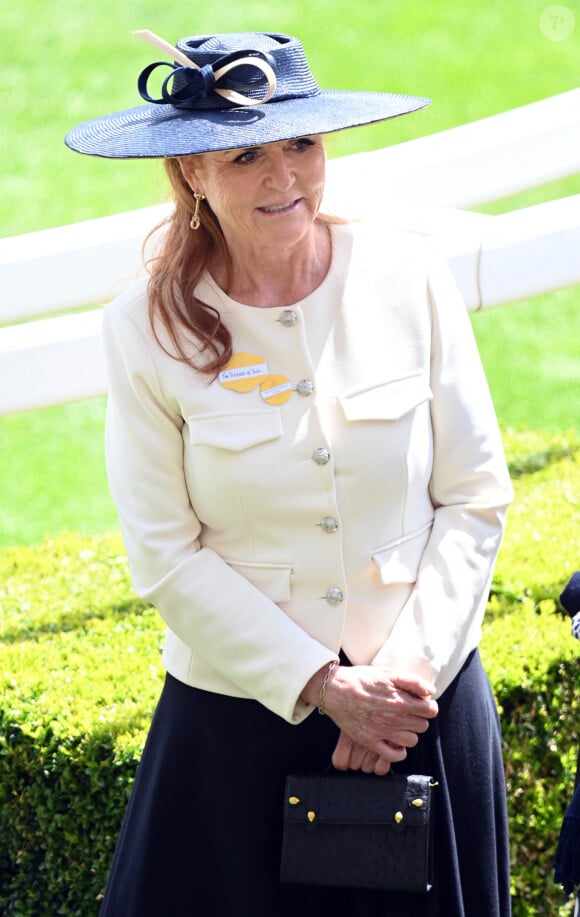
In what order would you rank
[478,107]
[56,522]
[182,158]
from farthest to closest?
[478,107], [56,522], [182,158]

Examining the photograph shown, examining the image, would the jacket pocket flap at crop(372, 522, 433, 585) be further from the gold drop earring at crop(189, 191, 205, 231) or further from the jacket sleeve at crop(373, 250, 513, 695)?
the gold drop earring at crop(189, 191, 205, 231)

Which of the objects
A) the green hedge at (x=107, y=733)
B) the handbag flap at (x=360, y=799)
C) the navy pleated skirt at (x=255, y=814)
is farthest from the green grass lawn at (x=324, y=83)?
the handbag flap at (x=360, y=799)

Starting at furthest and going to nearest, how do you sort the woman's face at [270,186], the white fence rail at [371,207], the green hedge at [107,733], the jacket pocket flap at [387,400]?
the white fence rail at [371,207]
the green hedge at [107,733]
the jacket pocket flap at [387,400]
the woman's face at [270,186]

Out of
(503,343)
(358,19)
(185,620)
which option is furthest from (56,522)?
(358,19)

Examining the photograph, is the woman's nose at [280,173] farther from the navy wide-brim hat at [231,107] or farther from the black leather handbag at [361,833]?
the black leather handbag at [361,833]

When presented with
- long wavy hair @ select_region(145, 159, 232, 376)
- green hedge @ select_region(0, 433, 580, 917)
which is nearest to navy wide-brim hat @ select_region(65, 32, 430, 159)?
long wavy hair @ select_region(145, 159, 232, 376)

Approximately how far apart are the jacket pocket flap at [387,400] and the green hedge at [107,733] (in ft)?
3.88

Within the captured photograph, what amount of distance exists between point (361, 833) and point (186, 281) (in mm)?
1065

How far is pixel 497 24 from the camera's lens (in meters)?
15.0

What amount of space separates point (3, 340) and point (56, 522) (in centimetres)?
362

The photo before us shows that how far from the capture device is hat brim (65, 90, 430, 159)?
2395mm

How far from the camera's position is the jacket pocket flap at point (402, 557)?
265cm

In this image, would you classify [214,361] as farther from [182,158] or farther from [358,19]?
[358,19]

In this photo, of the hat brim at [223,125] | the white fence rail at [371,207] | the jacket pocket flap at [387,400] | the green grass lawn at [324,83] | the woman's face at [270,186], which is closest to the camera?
the hat brim at [223,125]
